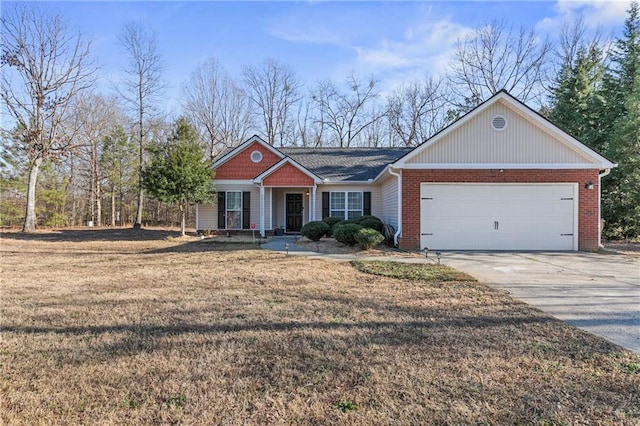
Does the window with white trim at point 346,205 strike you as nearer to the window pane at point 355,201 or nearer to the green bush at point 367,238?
the window pane at point 355,201

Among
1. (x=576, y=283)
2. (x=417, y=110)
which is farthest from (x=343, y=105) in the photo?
(x=576, y=283)

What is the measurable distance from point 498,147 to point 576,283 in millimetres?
6116

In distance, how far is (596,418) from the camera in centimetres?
250

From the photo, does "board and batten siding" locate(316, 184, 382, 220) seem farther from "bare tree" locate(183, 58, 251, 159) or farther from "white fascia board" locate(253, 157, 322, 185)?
"bare tree" locate(183, 58, 251, 159)

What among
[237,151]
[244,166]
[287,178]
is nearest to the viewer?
[287,178]

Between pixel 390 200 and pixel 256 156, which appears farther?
pixel 256 156

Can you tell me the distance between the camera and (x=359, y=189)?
17531mm

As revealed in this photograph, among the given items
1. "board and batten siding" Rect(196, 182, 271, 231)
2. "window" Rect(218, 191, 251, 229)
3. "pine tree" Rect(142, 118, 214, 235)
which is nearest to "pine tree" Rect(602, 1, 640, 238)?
"board and batten siding" Rect(196, 182, 271, 231)

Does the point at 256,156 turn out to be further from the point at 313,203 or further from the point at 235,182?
the point at 313,203

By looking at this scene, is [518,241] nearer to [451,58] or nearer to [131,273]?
[131,273]

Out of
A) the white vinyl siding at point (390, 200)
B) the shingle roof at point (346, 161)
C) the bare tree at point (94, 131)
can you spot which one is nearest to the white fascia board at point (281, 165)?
the shingle roof at point (346, 161)

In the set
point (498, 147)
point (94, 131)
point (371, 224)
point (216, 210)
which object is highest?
point (94, 131)

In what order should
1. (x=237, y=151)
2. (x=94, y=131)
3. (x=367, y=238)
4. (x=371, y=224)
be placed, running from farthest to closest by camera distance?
1. (x=94, y=131)
2. (x=237, y=151)
3. (x=371, y=224)
4. (x=367, y=238)

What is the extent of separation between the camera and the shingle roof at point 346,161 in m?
17.7
